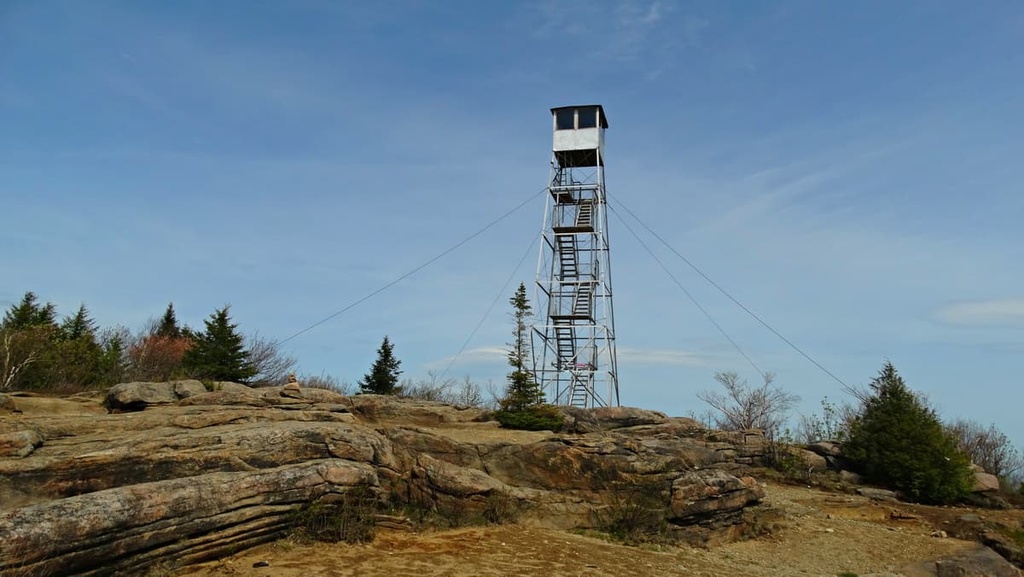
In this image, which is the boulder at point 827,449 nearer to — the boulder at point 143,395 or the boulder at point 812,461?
the boulder at point 812,461

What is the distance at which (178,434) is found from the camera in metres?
11.7

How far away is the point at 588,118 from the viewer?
90.8ft

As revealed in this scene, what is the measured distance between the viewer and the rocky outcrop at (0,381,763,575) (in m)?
8.04

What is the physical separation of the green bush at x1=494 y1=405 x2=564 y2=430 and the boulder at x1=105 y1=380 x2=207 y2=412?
27.0 ft

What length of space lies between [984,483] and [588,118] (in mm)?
18837

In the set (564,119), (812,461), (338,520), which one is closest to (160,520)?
(338,520)

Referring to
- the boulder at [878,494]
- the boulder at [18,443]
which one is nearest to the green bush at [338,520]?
the boulder at [18,443]

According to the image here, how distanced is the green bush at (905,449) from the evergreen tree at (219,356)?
25.9 meters

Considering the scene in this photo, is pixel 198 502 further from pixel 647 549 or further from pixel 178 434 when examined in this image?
pixel 647 549

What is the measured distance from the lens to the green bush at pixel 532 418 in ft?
61.0

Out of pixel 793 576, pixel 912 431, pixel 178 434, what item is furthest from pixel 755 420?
pixel 178 434

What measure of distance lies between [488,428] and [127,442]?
9.65 m

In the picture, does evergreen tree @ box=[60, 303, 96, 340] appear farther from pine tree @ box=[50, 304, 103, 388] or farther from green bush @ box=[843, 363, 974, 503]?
green bush @ box=[843, 363, 974, 503]

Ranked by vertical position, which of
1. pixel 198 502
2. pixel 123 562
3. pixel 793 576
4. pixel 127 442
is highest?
pixel 127 442
